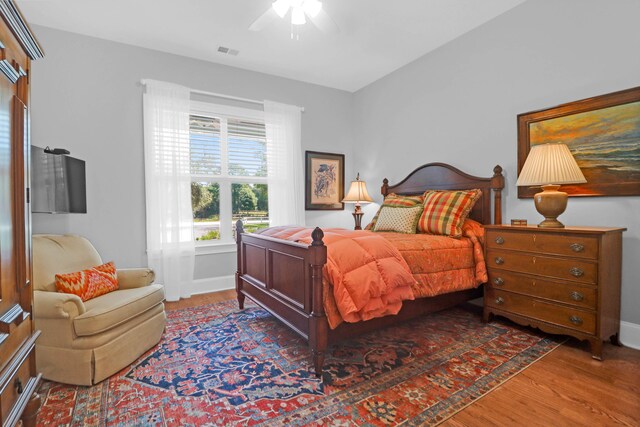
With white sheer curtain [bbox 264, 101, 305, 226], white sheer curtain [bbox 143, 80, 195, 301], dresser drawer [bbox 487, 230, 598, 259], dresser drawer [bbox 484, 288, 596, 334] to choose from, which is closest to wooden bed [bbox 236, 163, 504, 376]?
dresser drawer [bbox 484, 288, 596, 334]

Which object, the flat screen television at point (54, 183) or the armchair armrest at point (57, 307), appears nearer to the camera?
the armchair armrest at point (57, 307)

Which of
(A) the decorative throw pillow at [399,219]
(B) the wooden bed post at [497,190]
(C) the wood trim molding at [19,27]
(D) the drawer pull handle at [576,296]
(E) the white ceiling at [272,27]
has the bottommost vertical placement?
(D) the drawer pull handle at [576,296]

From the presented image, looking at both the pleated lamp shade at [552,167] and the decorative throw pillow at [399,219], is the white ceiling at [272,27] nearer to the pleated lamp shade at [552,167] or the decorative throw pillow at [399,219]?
the pleated lamp shade at [552,167]

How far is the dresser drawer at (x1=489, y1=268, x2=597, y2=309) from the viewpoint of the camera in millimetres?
2223

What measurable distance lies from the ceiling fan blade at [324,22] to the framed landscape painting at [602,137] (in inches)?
77.0

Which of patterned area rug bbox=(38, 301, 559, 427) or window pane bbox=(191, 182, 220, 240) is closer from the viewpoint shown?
patterned area rug bbox=(38, 301, 559, 427)

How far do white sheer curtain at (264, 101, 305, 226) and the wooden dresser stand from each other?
319 centimetres

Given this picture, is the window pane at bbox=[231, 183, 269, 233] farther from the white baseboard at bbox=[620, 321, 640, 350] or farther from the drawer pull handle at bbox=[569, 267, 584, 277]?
the white baseboard at bbox=[620, 321, 640, 350]

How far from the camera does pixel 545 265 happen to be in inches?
95.3

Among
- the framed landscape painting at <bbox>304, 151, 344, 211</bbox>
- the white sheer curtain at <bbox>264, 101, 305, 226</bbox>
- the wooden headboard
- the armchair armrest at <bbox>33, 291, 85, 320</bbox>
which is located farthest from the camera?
the framed landscape painting at <bbox>304, 151, 344, 211</bbox>

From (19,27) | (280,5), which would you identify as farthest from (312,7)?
(19,27)

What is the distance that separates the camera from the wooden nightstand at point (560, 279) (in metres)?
2.18

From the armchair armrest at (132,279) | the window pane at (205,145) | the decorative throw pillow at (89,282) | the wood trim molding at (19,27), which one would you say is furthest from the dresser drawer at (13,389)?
the window pane at (205,145)

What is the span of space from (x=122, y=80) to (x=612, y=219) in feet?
15.6
